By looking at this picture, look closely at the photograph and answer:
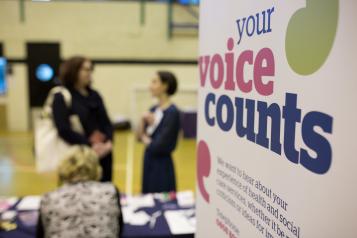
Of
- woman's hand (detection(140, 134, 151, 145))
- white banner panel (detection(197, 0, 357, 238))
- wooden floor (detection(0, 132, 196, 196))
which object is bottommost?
wooden floor (detection(0, 132, 196, 196))

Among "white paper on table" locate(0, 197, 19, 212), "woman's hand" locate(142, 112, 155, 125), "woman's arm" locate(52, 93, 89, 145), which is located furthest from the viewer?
"woman's hand" locate(142, 112, 155, 125)

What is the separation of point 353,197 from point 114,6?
9.01 m

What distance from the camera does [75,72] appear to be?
10.2 feet

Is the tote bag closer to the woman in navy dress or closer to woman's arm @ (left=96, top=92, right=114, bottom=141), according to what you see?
woman's arm @ (left=96, top=92, right=114, bottom=141)

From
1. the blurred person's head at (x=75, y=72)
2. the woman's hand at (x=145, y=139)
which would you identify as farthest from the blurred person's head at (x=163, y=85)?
the blurred person's head at (x=75, y=72)

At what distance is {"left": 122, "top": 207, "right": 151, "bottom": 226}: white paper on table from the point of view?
7.87ft

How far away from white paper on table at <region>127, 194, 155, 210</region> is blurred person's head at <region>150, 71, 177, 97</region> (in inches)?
36.2

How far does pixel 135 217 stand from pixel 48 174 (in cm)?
358

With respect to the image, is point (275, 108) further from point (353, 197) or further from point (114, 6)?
point (114, 6)

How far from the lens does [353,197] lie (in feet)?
2.44

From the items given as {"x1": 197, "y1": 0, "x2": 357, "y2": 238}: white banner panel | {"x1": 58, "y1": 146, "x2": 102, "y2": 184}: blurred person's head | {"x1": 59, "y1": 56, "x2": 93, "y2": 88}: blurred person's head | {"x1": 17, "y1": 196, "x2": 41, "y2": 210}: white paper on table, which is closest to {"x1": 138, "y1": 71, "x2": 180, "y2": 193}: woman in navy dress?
{"x1": 59, "y1": 56, "x2": 93, "y2": 88}: blurred person's head

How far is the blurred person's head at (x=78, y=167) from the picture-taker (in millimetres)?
2033

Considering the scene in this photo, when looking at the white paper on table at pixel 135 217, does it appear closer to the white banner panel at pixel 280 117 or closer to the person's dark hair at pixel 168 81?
the white banner panel at pixel 280 117

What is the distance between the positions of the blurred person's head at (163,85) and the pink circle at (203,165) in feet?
5.64
